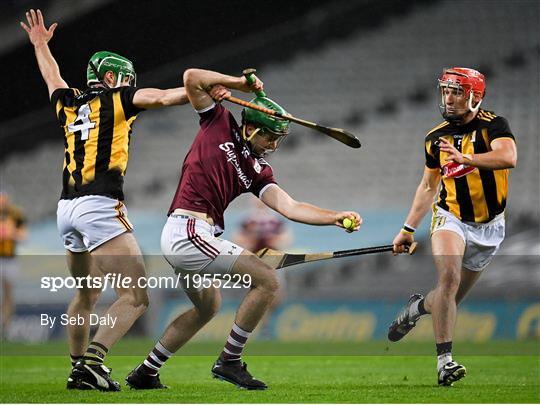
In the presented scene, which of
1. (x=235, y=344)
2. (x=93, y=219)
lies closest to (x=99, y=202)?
(x=93, y=219)

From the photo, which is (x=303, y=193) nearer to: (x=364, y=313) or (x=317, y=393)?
(x=364, y=313)

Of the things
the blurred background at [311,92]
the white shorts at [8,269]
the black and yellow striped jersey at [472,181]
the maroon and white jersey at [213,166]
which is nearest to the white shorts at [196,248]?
the maroon and white jersey at [213,166]

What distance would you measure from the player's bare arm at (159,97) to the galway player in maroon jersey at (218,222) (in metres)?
0.06

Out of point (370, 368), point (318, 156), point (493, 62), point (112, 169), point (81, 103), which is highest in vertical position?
point (493, 62)

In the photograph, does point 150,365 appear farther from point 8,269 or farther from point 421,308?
point 8,269

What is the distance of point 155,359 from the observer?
5738 millimetres

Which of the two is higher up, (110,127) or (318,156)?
(318,156)

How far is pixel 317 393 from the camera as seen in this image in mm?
5645

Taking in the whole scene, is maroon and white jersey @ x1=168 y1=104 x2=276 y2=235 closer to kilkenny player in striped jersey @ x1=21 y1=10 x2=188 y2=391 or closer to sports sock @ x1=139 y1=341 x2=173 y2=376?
kilkenny player in striped jersey @ x1=21 y1=10 x2=188 y2=391

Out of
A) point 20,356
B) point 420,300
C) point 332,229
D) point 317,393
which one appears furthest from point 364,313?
point 317,393

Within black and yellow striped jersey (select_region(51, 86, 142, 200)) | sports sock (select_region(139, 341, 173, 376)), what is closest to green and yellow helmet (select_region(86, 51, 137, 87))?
black and yellow striped jersey (select_region(51, 86, 142, 200))

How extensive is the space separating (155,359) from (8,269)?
6630 mm

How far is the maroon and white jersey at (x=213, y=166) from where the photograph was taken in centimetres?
562

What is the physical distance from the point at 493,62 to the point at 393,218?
3.52 meters
